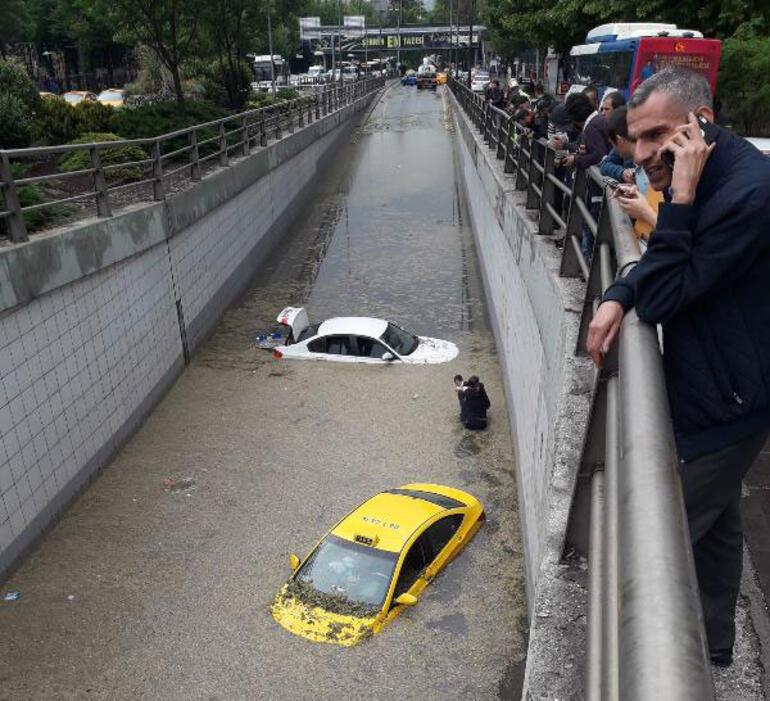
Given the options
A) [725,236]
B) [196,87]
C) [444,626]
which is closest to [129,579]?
[444,626]

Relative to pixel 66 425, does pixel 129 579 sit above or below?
below

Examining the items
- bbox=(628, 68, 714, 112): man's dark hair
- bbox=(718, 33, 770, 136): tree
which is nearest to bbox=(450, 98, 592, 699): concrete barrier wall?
bbox=(628, 68, 714, 112): man's dark hair

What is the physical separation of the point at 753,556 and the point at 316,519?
7.07 meters

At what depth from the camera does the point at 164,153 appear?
63.4ft

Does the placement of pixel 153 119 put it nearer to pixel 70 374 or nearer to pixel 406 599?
pixel 70 374

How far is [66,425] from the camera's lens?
9820 millimetres

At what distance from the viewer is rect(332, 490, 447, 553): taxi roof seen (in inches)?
334

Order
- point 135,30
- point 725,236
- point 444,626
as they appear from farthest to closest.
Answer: point 135,30 → point 444,626 → point 725,236

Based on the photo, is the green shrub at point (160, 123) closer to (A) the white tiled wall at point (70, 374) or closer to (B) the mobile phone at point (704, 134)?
(A) the white tiled wall at point (70, 374)

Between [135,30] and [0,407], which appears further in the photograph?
[135,30]

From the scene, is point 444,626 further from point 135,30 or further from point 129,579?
point 135,30

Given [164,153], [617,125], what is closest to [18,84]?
[164,153]

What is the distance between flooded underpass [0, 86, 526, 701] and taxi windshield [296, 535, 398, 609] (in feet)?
1.53

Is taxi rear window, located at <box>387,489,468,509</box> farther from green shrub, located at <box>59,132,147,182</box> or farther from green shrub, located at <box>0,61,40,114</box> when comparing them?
green shrub, located at <box>0,61,40,114</box>
